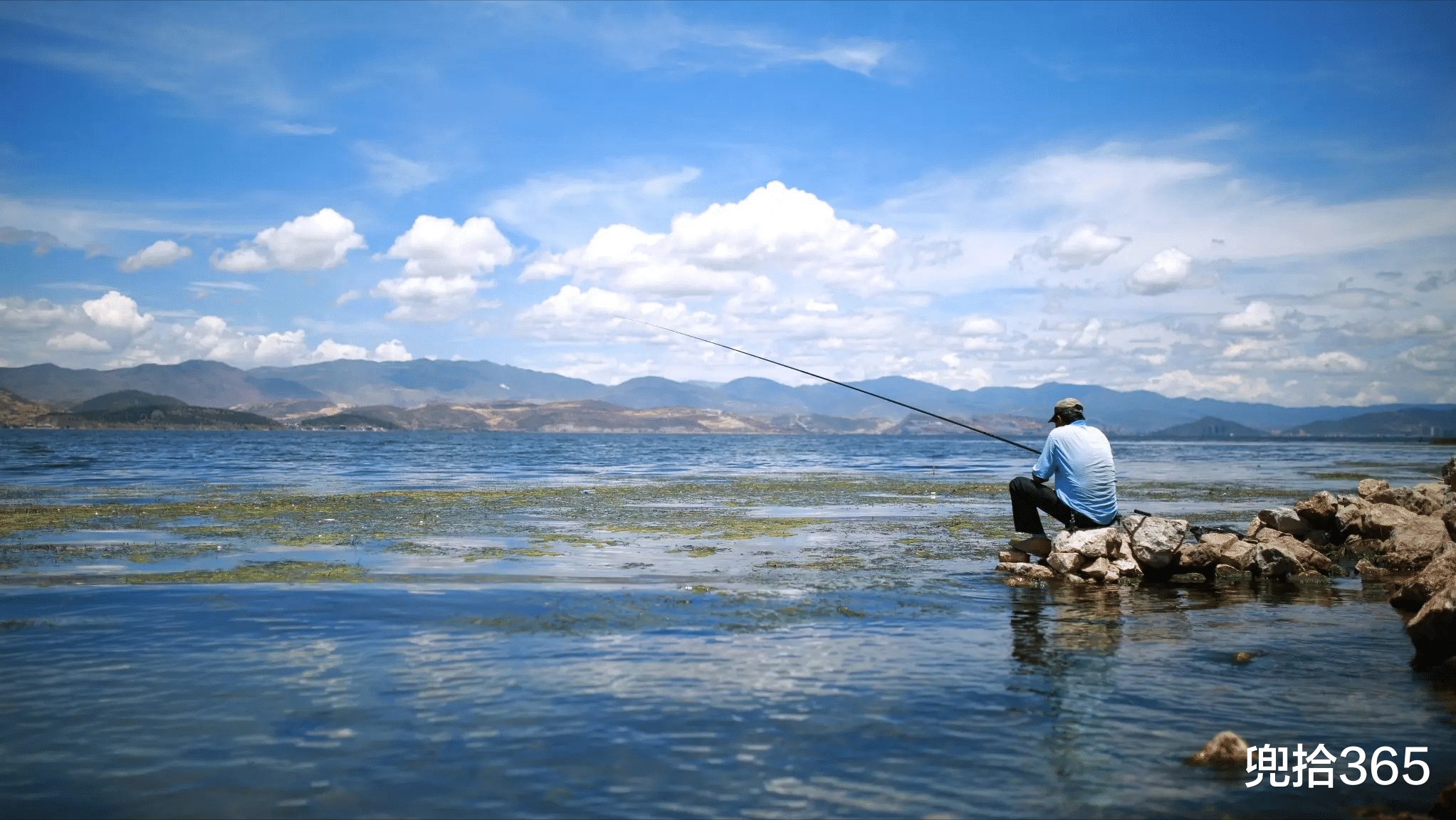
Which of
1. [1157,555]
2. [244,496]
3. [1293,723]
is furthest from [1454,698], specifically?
[244,496]

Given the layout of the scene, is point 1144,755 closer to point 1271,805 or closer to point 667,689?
point 1271,805

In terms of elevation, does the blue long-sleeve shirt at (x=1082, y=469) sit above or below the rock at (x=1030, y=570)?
above

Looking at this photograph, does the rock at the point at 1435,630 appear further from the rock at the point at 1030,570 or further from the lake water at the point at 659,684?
the rock at the point at 1030,570

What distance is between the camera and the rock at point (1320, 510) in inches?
720

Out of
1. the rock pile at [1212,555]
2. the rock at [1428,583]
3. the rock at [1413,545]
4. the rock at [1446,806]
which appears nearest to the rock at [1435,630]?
the rock at [1428,583]

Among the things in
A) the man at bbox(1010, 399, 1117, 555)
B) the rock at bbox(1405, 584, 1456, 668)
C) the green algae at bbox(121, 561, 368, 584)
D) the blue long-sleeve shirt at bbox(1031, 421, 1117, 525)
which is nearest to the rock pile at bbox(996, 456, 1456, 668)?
the man at bbox(1010, 399, 1117, 555)

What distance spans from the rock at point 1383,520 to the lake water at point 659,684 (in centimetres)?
443

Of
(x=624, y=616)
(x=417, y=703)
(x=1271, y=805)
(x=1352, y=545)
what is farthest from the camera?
(x=1352, y=545)

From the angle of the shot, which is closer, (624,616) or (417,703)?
(417,703)

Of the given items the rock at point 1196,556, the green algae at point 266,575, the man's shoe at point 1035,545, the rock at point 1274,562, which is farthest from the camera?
the man's shoe at point 1035,545

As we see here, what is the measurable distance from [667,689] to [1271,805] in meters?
4.79

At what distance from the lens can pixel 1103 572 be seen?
1483 cm

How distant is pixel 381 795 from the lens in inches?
240

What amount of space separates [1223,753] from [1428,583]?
698cm
